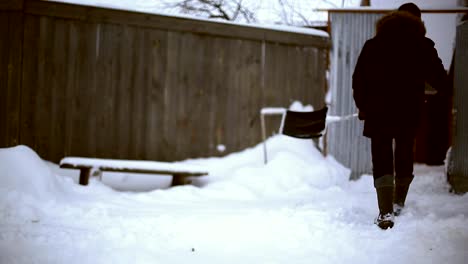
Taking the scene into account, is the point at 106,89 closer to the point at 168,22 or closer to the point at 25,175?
the point at 168,22

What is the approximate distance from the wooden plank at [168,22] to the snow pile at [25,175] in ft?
7.97

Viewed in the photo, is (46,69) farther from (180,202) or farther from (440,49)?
(440,49)

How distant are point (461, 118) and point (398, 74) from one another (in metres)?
1.95

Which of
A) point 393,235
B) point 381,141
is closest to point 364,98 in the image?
point 381,141

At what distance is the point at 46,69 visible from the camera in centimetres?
588

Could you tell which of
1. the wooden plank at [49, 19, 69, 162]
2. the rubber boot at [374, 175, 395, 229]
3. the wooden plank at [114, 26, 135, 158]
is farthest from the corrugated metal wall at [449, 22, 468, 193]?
the wooden plank at [49, 19, 69, 162]

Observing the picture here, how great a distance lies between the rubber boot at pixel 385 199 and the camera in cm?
306

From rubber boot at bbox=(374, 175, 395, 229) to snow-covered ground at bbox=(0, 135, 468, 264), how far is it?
75 millimetres

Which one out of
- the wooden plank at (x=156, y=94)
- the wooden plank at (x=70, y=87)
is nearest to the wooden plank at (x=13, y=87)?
the wooden plank at (x=70, y=87)

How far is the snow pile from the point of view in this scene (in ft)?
12.8

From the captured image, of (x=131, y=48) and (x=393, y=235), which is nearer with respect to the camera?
(x=393, y=235)

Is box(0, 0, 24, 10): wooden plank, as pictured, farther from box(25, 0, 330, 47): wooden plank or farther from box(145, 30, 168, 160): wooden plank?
box(145, 30, 168, 160): wooden plank

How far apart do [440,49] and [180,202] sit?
5.01m

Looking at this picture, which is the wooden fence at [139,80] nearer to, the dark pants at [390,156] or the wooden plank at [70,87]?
the wooden plank at [70,87]
